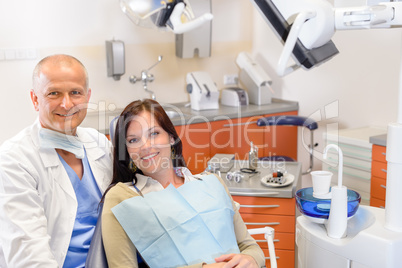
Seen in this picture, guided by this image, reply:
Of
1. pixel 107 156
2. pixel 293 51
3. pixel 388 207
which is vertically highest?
pixel 293 51

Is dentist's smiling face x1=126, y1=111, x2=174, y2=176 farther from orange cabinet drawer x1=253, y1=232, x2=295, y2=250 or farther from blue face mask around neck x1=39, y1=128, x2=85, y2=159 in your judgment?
orange cabinet drawer x1=253, y1=232, x2=295, y2=250

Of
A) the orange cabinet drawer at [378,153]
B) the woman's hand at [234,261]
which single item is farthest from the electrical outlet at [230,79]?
the woman's hand at [234,261]

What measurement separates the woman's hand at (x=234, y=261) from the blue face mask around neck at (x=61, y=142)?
64cm

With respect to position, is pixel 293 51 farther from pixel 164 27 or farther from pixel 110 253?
pixel 164 27

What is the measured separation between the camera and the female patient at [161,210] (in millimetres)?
1526

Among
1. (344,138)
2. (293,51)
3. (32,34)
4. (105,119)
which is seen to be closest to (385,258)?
(293,51)

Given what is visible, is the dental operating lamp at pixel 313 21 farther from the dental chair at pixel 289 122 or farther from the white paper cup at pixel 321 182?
the dental chair at pixel 289 122

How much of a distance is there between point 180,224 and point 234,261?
22cm

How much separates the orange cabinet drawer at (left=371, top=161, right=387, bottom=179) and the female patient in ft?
5.30

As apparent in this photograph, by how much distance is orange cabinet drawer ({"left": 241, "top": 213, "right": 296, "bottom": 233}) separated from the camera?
91.7 inches

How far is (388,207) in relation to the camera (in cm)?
147

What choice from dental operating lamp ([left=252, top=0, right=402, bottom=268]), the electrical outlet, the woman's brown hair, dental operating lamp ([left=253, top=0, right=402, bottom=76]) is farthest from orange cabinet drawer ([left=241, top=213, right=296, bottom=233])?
the electrical outlet

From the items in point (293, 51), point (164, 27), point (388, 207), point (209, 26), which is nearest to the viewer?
point (293, 51)

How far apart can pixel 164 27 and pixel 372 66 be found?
167 cm
